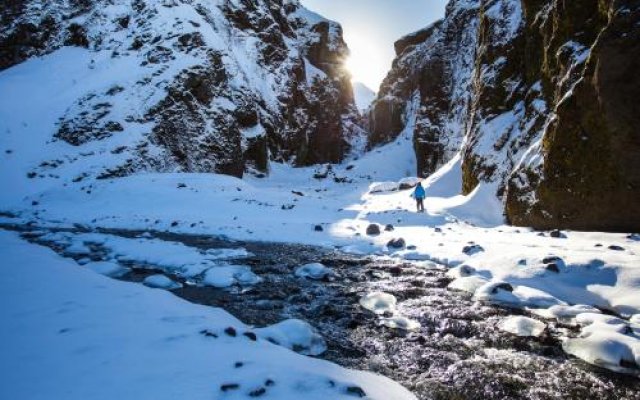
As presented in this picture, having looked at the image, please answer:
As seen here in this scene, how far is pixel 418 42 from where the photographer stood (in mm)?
101312

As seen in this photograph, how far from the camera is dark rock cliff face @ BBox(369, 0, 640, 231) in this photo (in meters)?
13.1

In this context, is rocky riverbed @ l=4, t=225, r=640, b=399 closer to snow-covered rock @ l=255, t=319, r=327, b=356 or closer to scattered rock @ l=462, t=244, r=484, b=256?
snow-covered rock @ l=255, t=319, r=327, b=356

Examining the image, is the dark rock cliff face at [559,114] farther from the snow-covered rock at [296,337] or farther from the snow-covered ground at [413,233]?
the snow-covered rock at [296,337]

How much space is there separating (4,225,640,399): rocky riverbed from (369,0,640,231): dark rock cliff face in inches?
272

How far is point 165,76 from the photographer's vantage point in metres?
44.5

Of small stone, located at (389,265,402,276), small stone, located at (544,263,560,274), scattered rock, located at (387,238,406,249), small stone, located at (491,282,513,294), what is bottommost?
small stone, located at (389,265,402,276)

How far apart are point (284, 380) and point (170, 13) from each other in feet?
184

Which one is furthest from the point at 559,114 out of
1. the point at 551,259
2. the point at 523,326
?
the point at 523,326

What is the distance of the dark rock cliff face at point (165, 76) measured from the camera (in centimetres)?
3969

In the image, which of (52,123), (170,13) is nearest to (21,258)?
(52,123)

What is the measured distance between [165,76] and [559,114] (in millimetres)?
39000

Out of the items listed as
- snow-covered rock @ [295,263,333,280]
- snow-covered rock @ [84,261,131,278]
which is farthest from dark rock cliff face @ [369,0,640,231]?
snow-covered rock @ [84,261,131,278]

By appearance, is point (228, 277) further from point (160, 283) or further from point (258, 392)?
point (258, 392)

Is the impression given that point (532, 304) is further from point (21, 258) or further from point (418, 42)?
point (418, 42)
